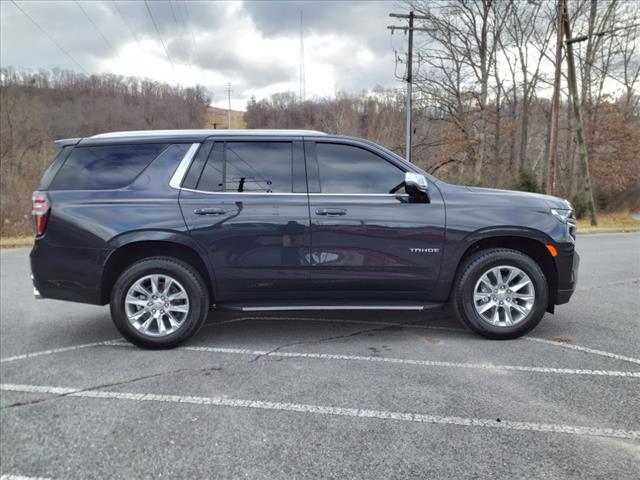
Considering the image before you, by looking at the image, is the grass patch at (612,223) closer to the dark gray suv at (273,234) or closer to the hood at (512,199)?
the hood at (512,199)

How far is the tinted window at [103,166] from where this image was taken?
4203mm

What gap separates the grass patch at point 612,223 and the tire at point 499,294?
15.3 metres

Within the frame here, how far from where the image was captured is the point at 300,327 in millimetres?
4867

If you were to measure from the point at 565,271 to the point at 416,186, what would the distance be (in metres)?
1.64

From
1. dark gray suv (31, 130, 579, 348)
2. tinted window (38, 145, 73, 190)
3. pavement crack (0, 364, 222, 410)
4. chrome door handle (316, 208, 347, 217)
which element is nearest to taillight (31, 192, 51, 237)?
dark gray suv (31, 130, 579, 348)

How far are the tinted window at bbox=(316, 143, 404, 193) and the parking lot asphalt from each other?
146cm

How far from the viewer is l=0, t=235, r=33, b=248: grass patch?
14413 millimetres

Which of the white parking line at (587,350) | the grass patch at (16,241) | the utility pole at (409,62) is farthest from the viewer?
the utility pole at (409,62)

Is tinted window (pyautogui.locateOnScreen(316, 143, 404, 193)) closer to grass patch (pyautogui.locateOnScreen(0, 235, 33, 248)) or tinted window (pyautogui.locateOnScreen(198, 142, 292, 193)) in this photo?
tinted window (pyautogui.locateOnScreen(198, 142, 292, 193))

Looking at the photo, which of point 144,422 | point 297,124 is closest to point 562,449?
point 144,422

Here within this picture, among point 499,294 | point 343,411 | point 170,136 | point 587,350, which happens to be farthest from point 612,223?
point 343,411

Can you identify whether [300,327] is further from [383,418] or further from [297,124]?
[297,124]

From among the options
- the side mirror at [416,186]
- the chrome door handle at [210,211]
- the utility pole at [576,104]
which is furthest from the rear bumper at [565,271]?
the utility pole at [576,104]

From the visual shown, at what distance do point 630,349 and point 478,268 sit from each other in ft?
4.89
